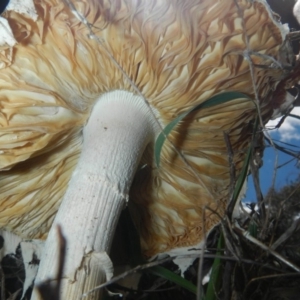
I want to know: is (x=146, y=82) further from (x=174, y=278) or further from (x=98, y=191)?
(x=174, y=278)

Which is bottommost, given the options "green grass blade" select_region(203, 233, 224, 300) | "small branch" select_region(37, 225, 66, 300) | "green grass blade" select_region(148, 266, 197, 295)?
"green grass blade" select_region(148, 266, 197, 295)

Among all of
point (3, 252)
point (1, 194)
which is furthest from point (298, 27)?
point (3, 252)

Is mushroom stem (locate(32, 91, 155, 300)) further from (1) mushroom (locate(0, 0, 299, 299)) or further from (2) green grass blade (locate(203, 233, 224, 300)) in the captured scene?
(2) green grass blade (locate(203, 233, 224, 300))

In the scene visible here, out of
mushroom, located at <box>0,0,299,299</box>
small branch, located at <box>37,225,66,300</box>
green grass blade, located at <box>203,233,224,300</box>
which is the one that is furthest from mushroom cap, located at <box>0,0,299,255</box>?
small branch, located at <box>37,225,66,300</box>

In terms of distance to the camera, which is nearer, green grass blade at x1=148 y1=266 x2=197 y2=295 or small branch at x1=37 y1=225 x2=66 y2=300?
small branch at x1=37 y1=225 x2=66 y2=300

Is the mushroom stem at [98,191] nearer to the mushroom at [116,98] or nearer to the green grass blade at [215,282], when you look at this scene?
the mushroom at [116,98]

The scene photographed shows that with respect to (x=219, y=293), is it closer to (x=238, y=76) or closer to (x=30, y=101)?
(x=238, y=76)

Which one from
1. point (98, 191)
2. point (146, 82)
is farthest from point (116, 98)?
point (98, 191)

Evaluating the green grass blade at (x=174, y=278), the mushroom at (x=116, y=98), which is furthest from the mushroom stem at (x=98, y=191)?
the green grass blade at (x=174, y=278)
